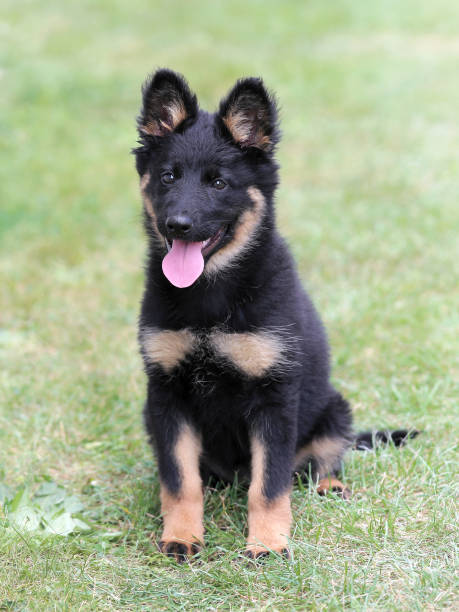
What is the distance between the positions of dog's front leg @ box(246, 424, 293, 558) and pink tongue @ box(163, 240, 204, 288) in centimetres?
76

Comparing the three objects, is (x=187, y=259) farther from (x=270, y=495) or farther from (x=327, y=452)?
(x=327, y=452)

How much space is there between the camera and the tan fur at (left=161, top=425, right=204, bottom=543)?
3416mm

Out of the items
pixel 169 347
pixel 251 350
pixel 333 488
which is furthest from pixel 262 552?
pixel 169 347

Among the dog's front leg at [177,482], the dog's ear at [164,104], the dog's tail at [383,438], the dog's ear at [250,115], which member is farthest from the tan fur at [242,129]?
the dog's tail at [383,438]

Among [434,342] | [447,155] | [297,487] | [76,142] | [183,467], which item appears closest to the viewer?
[183,467]

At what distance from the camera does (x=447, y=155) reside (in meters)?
9.08

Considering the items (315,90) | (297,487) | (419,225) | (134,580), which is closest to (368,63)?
(315,90)

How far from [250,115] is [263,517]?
180 centimetres

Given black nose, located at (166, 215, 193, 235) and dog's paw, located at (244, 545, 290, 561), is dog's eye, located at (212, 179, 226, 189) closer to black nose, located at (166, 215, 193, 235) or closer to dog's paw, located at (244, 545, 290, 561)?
black nose, located at (166, 215, 193, 235)

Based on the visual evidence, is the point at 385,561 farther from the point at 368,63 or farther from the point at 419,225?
the point at 368,63

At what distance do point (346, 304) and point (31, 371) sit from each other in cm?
243

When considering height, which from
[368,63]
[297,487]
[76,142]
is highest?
[368,63]

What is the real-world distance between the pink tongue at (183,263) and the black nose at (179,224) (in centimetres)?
19

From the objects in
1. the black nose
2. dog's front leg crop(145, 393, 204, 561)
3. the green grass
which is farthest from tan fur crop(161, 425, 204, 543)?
the black nose
